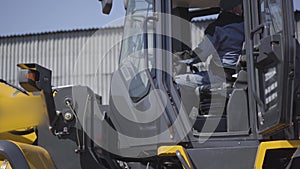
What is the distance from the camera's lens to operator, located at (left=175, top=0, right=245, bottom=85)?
4629mm

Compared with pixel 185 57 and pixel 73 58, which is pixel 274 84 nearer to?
pixel 185 57

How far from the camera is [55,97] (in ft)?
16.4

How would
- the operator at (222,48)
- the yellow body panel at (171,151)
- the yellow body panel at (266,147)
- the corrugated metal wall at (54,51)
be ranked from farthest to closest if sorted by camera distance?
1. the corrugated metal wall at (54,51)
2. the operator at (222,48)
3. the yellow body panel at (171,151)
4. the yellow body panel at (266,147)

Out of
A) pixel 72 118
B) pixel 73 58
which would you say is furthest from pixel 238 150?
pixel 73 58

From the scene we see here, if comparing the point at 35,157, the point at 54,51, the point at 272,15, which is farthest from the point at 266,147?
the point at 54,51

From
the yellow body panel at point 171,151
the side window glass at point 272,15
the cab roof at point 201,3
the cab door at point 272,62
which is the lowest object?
the yellow body panel at point 171,151

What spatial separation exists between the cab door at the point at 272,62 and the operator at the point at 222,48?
0.42m

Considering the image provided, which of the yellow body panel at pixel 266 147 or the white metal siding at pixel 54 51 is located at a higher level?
the white metal siding at pixel 54 51

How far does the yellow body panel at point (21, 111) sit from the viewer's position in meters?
4.93

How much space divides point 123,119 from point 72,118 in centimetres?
47

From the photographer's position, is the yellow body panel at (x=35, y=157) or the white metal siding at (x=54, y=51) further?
the white metal siding at (x=54, y=51)

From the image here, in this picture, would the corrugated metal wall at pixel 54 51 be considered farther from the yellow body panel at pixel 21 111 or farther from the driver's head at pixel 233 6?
the driver's head at pixel 233 6

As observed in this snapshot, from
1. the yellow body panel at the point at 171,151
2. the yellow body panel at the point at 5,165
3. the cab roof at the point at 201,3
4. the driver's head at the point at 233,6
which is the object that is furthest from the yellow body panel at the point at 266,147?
the cab roof at the point at 201,3

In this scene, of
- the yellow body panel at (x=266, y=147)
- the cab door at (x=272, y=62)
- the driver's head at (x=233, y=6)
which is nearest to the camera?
the cab door at (x=272, y=62)
